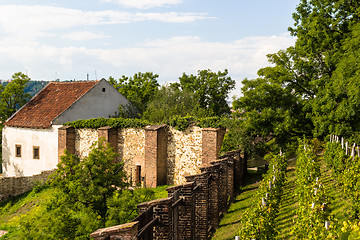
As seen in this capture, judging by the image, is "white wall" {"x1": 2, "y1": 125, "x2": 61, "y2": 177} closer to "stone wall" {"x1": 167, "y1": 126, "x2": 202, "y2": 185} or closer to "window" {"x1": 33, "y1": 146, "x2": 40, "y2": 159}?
"window" {"x1": 33, "y1": 146, "x2": 40, "y2": 159}

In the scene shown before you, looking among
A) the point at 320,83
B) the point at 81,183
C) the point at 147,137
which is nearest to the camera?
the point at 81,183

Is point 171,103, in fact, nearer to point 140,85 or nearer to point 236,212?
point 140,85

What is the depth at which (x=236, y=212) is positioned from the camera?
15367 millimetres

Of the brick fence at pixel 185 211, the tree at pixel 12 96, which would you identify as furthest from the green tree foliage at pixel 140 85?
the brick fence at pixel 185 211

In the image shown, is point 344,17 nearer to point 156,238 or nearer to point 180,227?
point 180,227

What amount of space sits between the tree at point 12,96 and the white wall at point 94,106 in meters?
10.7

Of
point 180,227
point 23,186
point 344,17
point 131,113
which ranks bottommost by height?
point 23,186

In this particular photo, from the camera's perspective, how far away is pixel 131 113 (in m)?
31.9

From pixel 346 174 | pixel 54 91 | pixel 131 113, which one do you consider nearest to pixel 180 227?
pixel 346 174

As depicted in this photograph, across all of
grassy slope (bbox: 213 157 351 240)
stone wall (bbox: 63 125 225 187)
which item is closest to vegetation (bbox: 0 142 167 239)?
grassy slope (bbox: 213 157 351 240)

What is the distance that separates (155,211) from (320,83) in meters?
15.4

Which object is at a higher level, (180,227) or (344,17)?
(344,17)

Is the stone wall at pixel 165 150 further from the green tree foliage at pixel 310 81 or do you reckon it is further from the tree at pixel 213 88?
the tree at pixel 213 88

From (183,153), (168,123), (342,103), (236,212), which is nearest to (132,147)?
(168,123)
